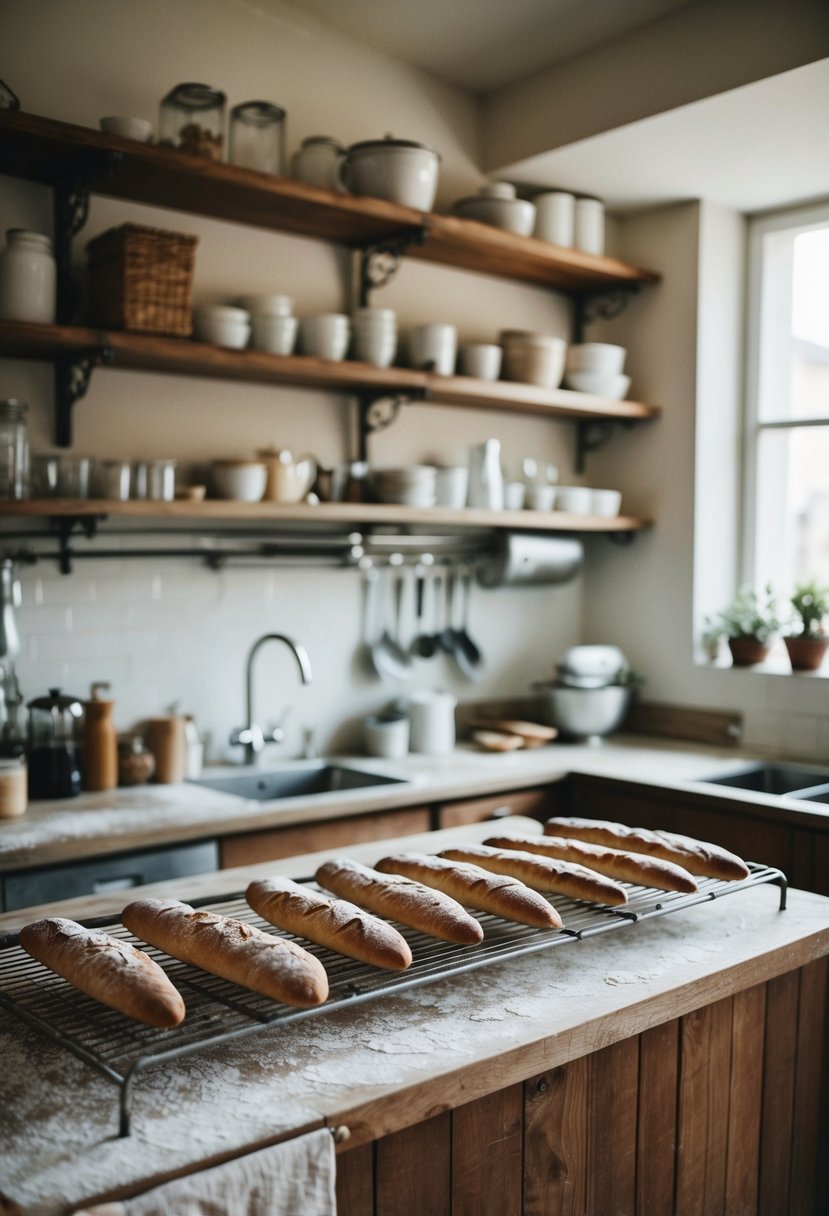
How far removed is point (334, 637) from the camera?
3.47m

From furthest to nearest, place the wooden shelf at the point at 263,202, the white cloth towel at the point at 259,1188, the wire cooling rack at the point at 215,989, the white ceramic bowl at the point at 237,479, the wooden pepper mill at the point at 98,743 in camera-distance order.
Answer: the white ceramic bowl at the point at 237,479 < the wooden pepper mill at the point at 98,743 < the wooden shelf at the point at 263,202 < the wire cooling rack at the point at 215,989 < the white cloth towel at the point at 259,1188

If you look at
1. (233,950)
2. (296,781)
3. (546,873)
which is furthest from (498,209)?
(233,950)

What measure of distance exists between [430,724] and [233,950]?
2114mm

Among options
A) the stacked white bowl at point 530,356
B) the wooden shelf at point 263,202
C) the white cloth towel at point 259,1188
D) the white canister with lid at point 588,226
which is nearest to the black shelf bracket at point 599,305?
the wooden shelf at point 263,202

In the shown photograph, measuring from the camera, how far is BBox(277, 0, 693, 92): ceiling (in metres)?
3.18

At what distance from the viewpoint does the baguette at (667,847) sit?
1.78 metres

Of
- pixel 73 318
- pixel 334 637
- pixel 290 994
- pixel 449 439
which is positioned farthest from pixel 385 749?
pixel 290 994

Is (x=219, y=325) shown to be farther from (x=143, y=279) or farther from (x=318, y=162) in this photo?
(x=318, y=162)

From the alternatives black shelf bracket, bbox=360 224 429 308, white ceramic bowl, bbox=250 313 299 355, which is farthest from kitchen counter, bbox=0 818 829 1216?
black shelf bracket, bbox=360 224 429 308

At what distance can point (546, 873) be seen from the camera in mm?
1689

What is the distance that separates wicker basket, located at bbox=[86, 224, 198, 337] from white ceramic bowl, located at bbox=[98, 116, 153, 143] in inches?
9.0

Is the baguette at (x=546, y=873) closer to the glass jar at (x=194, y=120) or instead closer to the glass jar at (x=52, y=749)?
the glass jar at (x=52, y=749)

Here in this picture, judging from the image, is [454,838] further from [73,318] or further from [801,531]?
[801,531]

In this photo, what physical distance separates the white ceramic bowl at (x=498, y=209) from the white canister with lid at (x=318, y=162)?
0.49 metres
